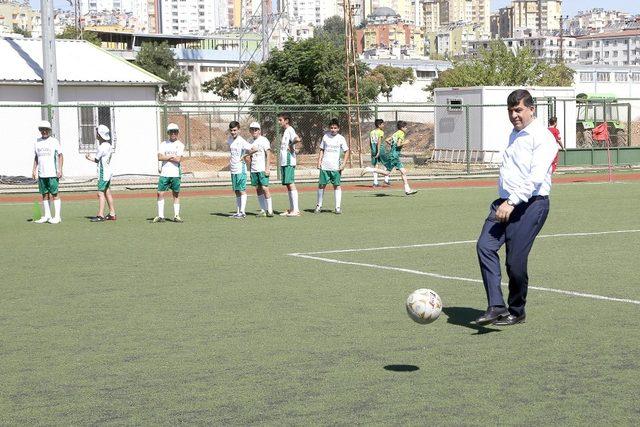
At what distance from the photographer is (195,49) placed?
121 metres

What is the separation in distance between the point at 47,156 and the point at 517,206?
512 inches

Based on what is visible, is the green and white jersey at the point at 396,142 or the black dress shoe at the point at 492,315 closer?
the black dress shoe at the point at 492,315

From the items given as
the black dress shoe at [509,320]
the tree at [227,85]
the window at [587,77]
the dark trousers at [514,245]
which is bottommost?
the black dress shoe at [509,320]

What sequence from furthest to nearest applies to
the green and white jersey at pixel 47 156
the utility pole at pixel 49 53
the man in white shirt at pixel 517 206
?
the utility pole at pixel 49 53 → the green and white jersey at pixel 47 156 → the man in white shirt at pixel 517 206

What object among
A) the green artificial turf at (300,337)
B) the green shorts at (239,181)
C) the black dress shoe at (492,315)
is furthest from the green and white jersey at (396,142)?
the black dress shoe at (492,315)

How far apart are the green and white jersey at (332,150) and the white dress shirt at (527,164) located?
40.3 ft

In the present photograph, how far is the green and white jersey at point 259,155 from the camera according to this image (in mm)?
20438

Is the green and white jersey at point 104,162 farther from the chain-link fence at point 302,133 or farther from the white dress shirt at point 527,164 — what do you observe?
the white dress shirt at point 527,164

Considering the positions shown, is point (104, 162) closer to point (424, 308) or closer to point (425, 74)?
point (424, 308)

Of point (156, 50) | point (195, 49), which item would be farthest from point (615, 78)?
point (156, 50)

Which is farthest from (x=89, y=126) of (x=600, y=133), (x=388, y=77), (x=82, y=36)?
(x=388, y=77)

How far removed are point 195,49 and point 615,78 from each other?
53.3m

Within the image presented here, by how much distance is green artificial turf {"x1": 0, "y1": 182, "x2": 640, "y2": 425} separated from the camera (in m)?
6.65

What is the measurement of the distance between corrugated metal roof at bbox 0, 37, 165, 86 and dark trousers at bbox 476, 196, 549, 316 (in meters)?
29.0
